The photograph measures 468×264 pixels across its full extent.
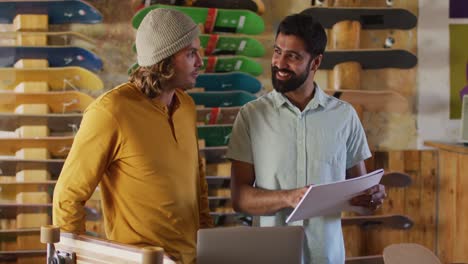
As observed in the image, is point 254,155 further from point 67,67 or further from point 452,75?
point 452,75

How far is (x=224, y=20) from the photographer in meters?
4.07

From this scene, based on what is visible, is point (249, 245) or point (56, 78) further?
point (56, 78)

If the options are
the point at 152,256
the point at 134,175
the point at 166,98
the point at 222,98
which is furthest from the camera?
the point at 222,98

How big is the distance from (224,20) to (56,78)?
3.34 ft

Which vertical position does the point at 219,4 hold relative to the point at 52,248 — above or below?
above

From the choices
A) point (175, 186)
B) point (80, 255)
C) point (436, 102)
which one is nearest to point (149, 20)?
point (175, 186)

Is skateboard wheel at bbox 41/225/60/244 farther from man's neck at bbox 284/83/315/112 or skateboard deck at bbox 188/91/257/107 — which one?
skateboard deck at bbox 188/91/257/107

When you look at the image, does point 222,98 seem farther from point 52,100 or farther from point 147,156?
point 147,156

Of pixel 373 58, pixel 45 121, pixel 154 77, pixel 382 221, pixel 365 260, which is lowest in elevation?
pixel 365 260

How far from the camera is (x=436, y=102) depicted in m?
4.49

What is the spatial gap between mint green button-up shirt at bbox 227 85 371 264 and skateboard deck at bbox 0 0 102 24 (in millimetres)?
1873

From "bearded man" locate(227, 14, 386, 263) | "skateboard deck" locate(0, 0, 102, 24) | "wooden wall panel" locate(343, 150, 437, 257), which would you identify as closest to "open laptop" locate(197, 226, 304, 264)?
"bearded man" locate(227, 14, 386, 263)

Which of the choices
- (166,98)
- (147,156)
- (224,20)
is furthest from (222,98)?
(147,156)

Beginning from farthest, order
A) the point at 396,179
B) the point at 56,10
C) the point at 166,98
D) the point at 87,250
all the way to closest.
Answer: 1. the point at 396,179
2. the point at 56,10
3. the point at 166,98
4. the point at 87,250
